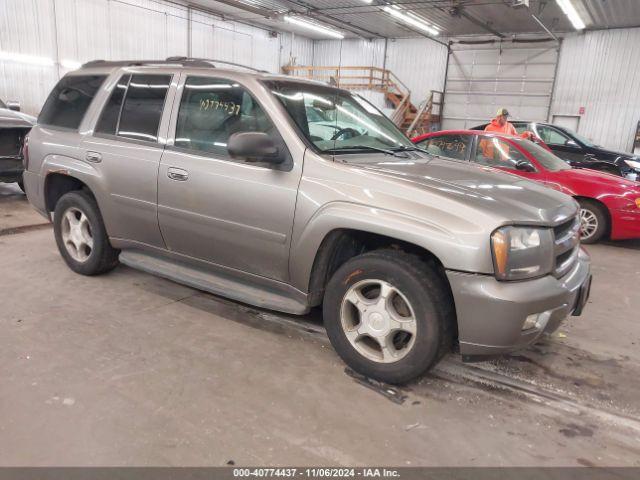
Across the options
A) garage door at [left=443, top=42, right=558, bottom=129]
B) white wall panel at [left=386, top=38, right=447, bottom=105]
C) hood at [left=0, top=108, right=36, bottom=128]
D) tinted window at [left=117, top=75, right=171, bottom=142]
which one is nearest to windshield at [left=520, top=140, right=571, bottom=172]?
tinted window at [left=117, top=75, right=171, bottom=142]

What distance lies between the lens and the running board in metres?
2.94

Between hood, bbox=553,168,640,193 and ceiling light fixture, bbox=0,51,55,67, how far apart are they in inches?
610

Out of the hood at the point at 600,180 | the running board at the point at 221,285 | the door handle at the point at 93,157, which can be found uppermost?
the door handle at the point at 93,157

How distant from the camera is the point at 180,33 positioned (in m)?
18.9

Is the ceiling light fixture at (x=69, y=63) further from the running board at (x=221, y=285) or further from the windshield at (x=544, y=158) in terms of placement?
the windshield at (x=544, y=158)

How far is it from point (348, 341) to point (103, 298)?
208cm

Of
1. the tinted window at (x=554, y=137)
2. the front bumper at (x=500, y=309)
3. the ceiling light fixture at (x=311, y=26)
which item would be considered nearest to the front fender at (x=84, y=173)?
the front bumper at (x=500, y=309)

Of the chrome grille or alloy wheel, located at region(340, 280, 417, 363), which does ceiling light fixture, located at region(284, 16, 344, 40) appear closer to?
the chrome grille

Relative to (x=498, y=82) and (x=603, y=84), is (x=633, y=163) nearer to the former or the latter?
(x=603, y=84)

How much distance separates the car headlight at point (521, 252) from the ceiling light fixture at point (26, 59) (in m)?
16.6

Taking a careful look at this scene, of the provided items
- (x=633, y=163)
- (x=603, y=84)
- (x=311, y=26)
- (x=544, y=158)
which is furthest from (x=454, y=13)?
(x=544, y=158)

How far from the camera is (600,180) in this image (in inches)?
243

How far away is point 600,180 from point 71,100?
6134 millimetres

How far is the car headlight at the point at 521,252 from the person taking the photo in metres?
2.26
